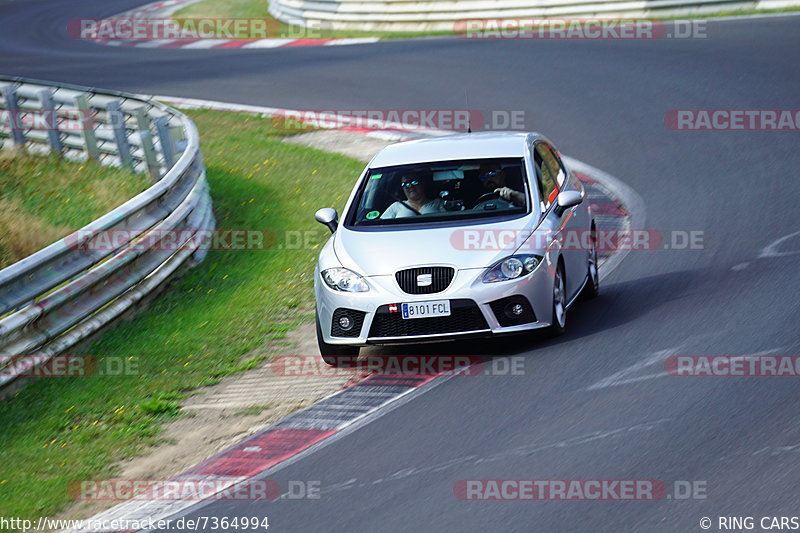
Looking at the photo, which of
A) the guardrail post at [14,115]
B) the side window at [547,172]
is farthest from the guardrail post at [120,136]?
the side window at [547,172]

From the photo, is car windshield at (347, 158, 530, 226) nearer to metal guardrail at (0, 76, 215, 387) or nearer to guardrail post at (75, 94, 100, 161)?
metal guardrail at (0, 76, 215, 387)

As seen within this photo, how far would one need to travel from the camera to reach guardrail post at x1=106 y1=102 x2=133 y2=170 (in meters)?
16.1

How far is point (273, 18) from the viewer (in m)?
36.9

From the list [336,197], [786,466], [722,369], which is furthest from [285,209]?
[786,466]

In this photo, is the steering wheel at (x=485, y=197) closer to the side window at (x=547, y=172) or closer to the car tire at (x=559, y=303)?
the side window at (x=547, y=172)

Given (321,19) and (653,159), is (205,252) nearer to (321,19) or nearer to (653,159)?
(653,159)

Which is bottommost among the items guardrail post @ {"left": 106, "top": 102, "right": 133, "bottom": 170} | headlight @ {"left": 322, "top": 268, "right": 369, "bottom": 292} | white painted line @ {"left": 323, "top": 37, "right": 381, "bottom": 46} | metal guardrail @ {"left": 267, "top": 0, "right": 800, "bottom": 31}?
white painted line @ {"left": 323, "top": 37, "right": 381, "bottom": 46}

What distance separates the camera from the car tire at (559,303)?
934cm

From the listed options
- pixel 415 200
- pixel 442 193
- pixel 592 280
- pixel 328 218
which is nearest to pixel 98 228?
pixel 328 218

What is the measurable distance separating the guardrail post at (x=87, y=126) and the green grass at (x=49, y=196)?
22cm

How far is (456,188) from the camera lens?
10078 millimetres

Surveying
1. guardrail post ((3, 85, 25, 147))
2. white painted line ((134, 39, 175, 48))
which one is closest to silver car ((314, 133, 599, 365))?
guardrail post ((3, 85, 25, 147))

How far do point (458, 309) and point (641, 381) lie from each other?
1.48 metres

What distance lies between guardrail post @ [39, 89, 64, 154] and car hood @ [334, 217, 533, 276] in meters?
Answer: 9.64
